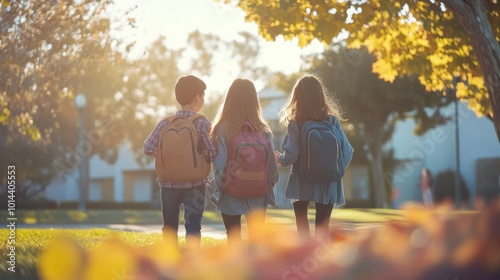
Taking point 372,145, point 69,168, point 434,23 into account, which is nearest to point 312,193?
point 434,23

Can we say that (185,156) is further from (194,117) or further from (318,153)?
(318,153)

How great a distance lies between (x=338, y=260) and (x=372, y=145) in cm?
3347

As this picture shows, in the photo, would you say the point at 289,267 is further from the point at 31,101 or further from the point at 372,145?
the point at 372,145

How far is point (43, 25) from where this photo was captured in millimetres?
12836

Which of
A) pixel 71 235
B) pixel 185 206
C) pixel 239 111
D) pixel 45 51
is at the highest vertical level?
pixel 45 51

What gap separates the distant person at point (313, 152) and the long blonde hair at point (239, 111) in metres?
0.40

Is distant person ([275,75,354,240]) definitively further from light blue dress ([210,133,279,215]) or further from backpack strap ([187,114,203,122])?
backpack strap ([187,114,203,122])

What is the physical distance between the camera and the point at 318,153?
7.18 meters

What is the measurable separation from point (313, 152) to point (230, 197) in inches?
32.9

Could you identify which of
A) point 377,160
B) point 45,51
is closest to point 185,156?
point 45,51

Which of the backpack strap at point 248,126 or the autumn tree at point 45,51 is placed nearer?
the backpack strap at point 248,126

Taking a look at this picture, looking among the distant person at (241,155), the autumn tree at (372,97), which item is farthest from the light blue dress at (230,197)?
the autumn tree at (372,97)

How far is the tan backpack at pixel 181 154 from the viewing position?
6996 millimetres

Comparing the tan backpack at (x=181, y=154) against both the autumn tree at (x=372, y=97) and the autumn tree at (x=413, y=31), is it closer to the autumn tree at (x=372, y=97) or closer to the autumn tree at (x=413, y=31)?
the autumn tree at (x=413, y=31)
